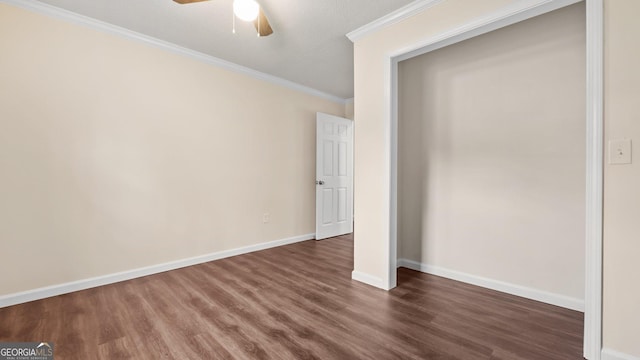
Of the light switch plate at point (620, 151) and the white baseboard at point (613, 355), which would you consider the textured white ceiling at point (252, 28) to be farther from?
the white baseboard at point (613, 355)

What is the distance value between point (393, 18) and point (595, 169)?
1.96m

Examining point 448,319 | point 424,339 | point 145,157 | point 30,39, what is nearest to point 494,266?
point 448,319

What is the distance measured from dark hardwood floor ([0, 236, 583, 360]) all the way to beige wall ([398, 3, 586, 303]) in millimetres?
404

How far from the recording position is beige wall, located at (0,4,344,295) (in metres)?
2.36

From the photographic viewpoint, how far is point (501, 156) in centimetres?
260

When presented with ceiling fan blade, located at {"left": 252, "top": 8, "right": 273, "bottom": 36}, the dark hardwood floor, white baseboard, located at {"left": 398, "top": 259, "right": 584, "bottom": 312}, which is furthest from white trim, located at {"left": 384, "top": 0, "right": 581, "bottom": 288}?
ceiling fan blade, located at {"left": 252, "top": 8, "right": 273, "bottom": 36}

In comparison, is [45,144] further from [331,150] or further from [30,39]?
[331,150]

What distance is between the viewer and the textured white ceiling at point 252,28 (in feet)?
7.82

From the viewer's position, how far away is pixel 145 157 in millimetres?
3000

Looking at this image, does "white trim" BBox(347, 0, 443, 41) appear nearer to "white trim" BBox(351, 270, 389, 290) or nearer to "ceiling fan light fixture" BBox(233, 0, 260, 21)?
"ceiling fan light fixture" BBox(233, 0, 260, 21)

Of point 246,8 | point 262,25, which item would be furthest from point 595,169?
point 262,25

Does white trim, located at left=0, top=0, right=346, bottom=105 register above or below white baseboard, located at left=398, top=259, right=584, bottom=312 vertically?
above

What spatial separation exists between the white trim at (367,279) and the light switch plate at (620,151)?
75.3 inches

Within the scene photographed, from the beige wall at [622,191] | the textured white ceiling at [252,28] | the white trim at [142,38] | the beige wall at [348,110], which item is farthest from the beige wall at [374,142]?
the beige wall at [348,110]
